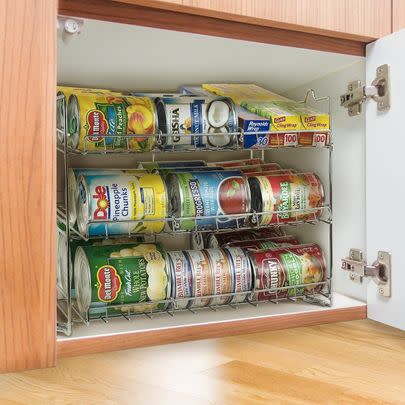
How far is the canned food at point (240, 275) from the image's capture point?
124 cm

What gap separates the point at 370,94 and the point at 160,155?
0.62m

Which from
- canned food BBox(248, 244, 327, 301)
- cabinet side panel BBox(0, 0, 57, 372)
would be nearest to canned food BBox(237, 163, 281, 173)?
canned food BBox(248, 244, 327, 301)

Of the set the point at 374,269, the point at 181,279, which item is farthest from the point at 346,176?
the point at 181,279

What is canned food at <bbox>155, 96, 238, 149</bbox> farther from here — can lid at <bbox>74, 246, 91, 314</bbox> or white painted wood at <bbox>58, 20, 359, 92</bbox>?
can lid at <bbox>74, 246, 91, 314</bbox>

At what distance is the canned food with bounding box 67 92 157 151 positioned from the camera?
1.14 meters

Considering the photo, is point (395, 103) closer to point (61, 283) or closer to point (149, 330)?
point (149, 330)

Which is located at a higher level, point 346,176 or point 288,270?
point 346,176

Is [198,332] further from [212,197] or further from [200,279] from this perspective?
[212,197]

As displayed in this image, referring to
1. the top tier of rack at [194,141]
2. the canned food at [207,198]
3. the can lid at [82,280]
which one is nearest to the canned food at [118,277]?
the can lid at [82,280]

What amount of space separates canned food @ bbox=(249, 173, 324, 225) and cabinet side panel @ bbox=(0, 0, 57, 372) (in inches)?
21.4

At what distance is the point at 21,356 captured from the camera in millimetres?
887

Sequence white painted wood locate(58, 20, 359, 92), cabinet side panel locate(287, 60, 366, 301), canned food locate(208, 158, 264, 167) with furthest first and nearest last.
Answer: canned food locate(208, 158, 264, 167) < cabinet side panel locate(287, 60, 366, 301) < white painted wood locate(58, 20, 359, 92)

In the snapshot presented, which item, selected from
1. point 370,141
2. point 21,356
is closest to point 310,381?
point 21,356

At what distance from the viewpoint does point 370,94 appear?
1.18 meters
